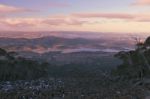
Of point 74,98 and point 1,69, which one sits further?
point 1,69

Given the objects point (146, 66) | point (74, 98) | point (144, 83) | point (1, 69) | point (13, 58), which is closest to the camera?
point (74, 98)

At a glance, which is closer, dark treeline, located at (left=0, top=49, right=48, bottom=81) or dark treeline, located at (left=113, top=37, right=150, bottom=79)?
dark treeline, located at (left=113, top=37, right=150, bottom=79)

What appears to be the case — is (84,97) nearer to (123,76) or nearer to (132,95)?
(132,95)

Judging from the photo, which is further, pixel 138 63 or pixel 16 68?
pixel 16 68

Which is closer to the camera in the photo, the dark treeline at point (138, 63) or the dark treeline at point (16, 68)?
the dark treeline at point (138, 63)

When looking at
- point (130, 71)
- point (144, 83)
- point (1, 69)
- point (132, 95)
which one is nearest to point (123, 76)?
point (130, 71)

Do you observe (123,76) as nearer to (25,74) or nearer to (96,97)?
(25,74)

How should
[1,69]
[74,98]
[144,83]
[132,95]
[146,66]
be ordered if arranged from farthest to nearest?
1. [1,69]
2. [146,66]
3. [144,83]
4. [132,95]
5. [74,98]

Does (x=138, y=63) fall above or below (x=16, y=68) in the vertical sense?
above

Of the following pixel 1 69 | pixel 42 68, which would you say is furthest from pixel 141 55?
pixel 42 68
